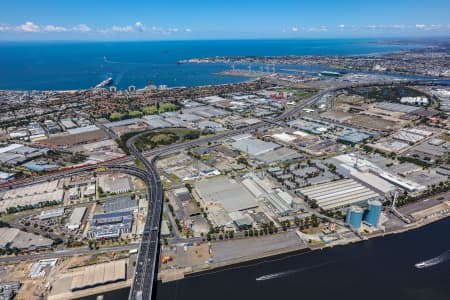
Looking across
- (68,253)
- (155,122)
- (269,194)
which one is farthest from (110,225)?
(155,122)

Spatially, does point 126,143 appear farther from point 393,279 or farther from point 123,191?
point 393,279

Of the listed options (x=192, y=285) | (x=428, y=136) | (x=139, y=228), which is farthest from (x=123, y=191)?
(x=428, y=136)

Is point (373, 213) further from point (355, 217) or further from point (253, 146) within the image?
A: point (253, 146)

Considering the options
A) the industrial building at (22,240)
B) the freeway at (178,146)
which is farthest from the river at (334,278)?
the freeway at (178,146)

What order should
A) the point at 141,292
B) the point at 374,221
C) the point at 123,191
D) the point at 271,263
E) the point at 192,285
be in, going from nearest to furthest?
the point at 141,292, the point at 192,285, the point at 271,263, the point at 374,221, the point at 123,191

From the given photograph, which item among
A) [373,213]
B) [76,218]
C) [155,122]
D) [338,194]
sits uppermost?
[155,122]

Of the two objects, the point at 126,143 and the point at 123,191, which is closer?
the point at 123,191
